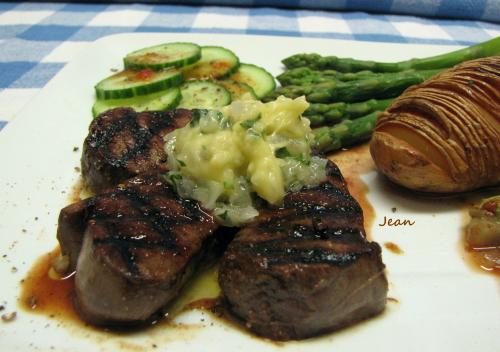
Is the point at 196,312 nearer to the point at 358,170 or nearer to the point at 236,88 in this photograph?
the point at 358,170

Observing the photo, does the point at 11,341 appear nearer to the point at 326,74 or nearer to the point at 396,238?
the point at 396,238

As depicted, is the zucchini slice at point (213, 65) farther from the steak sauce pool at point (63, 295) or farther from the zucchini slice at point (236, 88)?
the steak sauce pool at point (63, 295)

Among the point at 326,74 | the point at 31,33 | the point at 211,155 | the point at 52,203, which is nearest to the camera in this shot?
the point at 211,155

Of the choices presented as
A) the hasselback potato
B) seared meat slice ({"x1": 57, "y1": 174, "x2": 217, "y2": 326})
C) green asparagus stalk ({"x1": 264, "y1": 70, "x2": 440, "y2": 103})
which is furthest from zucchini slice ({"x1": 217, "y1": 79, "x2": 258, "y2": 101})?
seared meat slice ({"x1": 57, "y1": 174, "x2": 217, "y2": 326})

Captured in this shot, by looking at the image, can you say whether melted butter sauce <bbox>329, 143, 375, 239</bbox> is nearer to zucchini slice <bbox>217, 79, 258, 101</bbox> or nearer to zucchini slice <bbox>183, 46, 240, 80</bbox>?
zucchini slice <bbox>217, 79, 258, 101</bbox>

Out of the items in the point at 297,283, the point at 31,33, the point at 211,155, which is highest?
the point at 211,155

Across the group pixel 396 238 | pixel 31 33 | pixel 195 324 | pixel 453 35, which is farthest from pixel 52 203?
pixel 453 35

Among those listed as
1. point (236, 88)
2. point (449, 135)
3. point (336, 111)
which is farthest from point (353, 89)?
point (449, 135)
